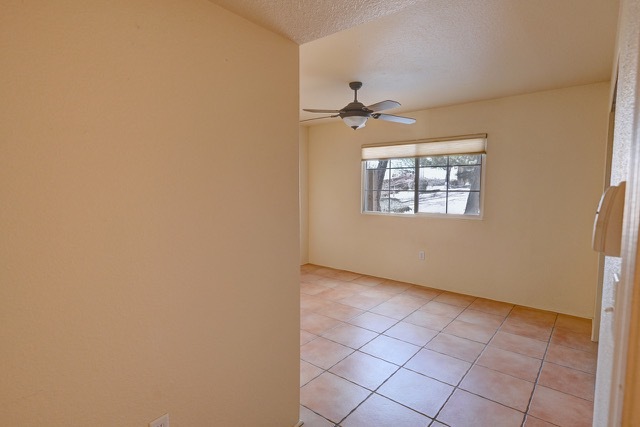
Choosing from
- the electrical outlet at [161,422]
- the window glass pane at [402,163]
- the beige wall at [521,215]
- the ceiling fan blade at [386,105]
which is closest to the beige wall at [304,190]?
the beige wall at [521,215]

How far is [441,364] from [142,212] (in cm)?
245

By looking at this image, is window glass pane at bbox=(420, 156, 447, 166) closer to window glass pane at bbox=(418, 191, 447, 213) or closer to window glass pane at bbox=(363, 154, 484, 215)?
window glass pane at bbox=(363, 154, 484, 215)

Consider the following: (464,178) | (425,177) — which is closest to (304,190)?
(425,177)

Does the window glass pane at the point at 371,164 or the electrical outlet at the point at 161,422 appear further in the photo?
the window glass pane at the point at 371,164

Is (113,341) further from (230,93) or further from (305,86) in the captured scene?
(305,86)

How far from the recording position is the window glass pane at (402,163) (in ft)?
14.9

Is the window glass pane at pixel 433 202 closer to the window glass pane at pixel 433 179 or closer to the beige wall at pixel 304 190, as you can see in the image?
the window glass pane at pixel 433 179

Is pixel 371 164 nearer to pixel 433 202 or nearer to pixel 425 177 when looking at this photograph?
pixel 425 177

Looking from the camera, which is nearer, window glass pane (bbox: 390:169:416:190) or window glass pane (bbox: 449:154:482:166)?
window glass pane (bbox: 449:154:482:166)

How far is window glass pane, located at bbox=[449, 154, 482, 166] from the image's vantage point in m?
3.99

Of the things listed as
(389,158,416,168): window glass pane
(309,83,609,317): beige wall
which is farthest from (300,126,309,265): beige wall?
(389,158,416,168): window glass pane

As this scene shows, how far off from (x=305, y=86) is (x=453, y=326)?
2919 mm

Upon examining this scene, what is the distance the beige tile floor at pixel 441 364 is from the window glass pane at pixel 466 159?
172cm

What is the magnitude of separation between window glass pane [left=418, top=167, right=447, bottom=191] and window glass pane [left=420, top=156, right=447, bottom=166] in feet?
0.22
